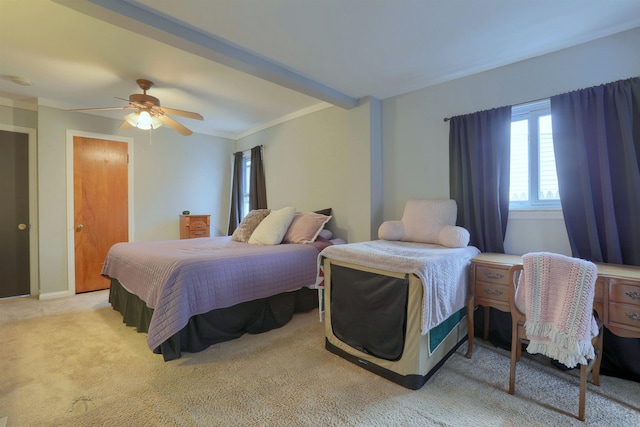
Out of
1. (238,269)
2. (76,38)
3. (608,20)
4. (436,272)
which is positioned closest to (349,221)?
(238,269)

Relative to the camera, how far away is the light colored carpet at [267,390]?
1.53 meters

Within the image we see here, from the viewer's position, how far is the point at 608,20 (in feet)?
6.35

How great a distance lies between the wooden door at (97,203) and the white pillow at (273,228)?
2284mm

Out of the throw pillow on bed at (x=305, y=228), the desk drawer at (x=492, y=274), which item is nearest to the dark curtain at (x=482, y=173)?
the desk drawer at (x=492, y=274)

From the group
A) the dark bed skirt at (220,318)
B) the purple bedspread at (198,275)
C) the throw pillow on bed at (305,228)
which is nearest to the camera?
the purple bedspread at (198,275)

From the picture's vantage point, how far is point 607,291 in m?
1.66

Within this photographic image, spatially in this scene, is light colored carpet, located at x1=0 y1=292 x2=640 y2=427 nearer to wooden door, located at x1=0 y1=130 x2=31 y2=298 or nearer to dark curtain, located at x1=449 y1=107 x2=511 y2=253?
dark curtain, located at x1=449 y1=107 x2=511 y2=253

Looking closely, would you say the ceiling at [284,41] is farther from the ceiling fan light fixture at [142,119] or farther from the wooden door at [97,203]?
the wooden door at [97,203]

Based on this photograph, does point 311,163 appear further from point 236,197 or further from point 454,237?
point 454,237

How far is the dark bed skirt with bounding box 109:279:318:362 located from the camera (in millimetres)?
2221

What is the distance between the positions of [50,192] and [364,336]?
4.19m

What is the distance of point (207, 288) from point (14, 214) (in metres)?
3.36

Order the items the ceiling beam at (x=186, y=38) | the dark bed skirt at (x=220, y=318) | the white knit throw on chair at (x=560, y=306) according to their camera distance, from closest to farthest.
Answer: the white knit throw on chair at (x=560, y=306)
the ceiling beam at (x=186, y=38)
the dark bed skirt at (x=220, y=318)

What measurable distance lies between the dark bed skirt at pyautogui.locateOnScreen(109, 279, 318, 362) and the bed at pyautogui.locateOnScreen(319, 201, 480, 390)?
62cm
